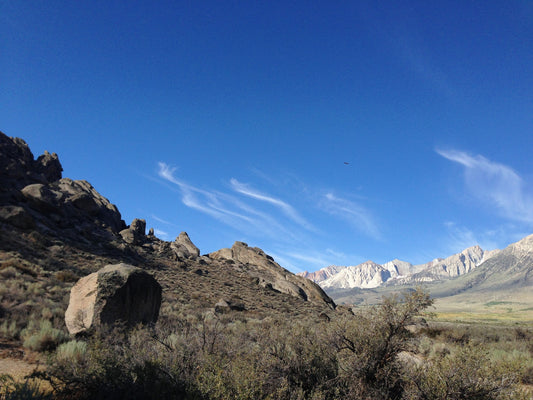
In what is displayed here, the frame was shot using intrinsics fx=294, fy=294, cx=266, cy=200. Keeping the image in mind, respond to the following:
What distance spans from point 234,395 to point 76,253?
32.2 m

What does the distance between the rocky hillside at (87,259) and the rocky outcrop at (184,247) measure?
0.74 ft

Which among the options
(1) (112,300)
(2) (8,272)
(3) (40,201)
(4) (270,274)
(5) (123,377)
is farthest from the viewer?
(4) (270,274)

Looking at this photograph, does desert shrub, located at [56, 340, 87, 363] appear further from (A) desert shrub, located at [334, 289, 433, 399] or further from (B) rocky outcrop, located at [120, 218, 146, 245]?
(B) rocky outcrop, located at [120, 218, 146, 245]

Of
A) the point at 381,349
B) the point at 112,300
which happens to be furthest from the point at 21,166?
the point at 381,349

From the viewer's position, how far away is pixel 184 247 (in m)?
57.7

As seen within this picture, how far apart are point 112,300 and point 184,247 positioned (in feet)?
154

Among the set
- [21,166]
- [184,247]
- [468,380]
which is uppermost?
[21,166]

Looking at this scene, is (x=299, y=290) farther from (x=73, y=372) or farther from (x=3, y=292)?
(x=73, y=372)

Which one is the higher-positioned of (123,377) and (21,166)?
(21,166)

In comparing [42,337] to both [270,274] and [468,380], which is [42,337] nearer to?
[468,380]

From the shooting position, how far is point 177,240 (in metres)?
62.9

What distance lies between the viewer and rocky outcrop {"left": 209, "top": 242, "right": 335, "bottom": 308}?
50562 millimetres

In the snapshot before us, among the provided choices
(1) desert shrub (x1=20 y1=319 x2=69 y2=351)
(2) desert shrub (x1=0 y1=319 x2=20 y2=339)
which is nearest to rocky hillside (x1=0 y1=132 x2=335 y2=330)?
(2) desert shrub (x1=0 y1=319 x2=20 y2=339)

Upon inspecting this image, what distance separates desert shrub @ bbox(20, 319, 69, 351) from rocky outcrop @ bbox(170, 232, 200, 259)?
3865 cm
